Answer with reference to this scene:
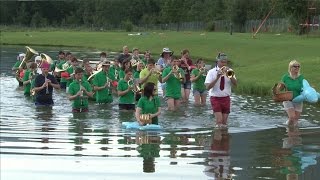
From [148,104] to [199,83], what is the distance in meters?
6.71

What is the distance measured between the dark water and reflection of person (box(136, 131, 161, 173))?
0.05 feet

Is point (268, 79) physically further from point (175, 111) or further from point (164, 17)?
point (164, 17)

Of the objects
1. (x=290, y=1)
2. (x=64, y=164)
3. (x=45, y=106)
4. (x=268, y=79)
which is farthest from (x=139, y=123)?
(x=290, y=1)

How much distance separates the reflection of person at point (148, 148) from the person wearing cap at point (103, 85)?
5.29 meters

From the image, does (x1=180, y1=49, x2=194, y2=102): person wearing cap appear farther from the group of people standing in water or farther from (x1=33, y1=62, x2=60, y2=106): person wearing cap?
(x1=33, y1=62, x2=60, y2=106): person wearing cap

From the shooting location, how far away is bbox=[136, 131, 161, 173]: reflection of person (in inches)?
402

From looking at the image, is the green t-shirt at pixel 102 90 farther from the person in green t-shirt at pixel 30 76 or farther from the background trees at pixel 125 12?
the background trees at pixel 125 12

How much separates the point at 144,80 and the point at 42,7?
467 feet

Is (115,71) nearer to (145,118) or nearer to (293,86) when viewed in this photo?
(145,118)

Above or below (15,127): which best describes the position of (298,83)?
above

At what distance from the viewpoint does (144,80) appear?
1803 cm

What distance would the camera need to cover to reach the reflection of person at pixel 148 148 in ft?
33.5

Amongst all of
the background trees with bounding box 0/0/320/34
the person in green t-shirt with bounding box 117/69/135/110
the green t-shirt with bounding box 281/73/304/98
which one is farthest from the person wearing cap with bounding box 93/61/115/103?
the background trees with bounding box 0/0/320/34

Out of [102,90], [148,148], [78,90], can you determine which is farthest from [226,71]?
[102,90]
